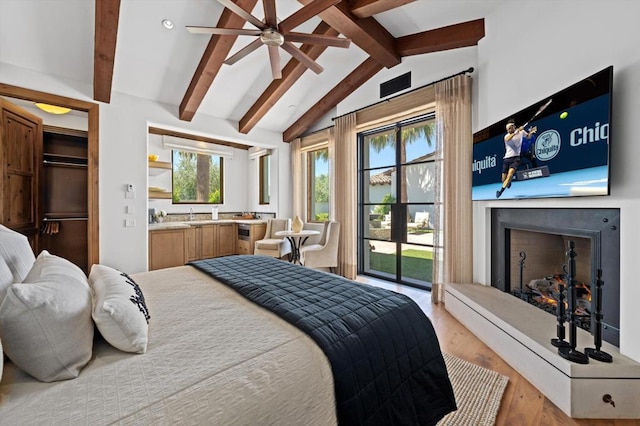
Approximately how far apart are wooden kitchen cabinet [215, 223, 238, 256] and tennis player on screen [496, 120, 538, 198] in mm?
4654

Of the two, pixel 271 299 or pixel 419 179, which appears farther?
pixel 419 179

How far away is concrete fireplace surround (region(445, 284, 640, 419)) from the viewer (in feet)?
4.97

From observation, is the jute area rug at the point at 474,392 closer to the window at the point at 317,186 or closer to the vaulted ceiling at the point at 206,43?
the vaulted ceiling at the point at 206,43

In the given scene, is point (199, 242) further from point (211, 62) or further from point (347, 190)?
point (211, 62)

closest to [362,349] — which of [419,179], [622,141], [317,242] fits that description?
[622,141]

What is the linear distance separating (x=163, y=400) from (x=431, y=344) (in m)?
1.22

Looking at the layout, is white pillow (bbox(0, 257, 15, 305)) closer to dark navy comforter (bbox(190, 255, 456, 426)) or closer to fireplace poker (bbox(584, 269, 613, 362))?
dark navy comforter (bbox(190, 255, 456, 426))

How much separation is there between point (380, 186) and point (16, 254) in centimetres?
407

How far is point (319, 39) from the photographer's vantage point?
8.53 ft

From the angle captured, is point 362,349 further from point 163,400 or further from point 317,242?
point 317,242

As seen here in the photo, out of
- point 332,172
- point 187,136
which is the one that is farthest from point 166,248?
point 332,172

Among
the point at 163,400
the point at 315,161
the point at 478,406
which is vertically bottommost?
the point at 478,406

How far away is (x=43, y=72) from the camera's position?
3266 mm

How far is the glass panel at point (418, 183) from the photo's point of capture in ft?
12.5
